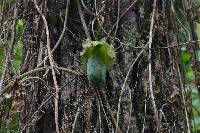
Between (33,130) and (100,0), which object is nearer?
(33,130)

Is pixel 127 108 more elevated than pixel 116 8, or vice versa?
pixel 116 8

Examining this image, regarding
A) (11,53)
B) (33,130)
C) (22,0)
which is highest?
(22,0)

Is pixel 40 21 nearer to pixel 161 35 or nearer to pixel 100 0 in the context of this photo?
pixel 100 0

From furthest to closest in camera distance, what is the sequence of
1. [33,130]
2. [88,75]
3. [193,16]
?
[193,16], [33,130], [88,75]

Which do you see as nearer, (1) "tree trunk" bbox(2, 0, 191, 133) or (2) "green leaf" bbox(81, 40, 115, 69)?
(2) "green leaf" bbox(81, 40, 115, 69)

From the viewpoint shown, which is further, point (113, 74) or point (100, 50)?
point (113, 74)

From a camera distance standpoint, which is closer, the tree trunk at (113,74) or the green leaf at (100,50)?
the green leaf at (100,50)

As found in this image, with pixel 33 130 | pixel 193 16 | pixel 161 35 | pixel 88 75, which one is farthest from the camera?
pixel 193 16

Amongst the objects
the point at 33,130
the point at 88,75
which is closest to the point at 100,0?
the point at 88,75

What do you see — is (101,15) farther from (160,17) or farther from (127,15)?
(160,17)
